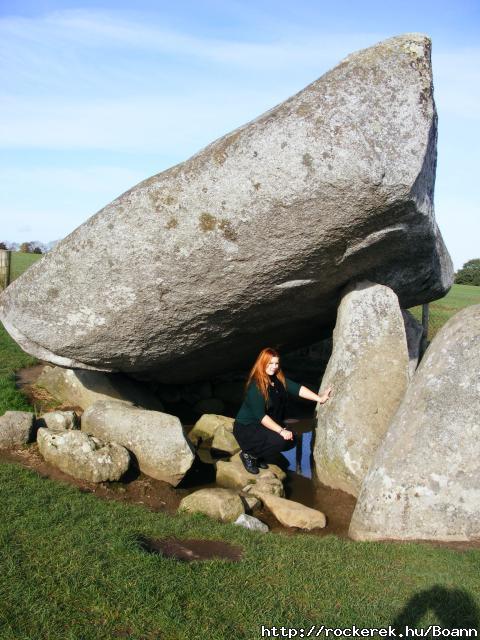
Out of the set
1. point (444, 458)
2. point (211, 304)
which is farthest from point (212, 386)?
point (444, 458)

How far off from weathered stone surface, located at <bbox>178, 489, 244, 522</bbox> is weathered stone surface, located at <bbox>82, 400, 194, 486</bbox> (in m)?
0.94

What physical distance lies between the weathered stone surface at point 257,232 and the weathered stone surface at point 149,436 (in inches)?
28.0

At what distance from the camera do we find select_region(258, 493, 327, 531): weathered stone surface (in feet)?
22.8

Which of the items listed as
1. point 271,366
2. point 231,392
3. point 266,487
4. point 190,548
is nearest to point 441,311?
point 231,392

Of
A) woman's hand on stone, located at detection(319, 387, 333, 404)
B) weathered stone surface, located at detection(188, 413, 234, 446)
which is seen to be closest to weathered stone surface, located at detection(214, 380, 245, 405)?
weathered stone surface, located at detection(188, 413, 234, 446)

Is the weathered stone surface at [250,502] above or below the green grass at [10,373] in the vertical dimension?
below

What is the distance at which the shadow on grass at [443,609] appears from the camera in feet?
15.2

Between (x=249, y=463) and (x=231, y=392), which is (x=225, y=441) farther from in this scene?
(x=231, y=392)

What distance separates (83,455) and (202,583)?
3.18 metres

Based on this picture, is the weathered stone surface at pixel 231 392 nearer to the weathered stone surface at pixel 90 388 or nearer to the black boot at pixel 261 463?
the weathered stone surface at pixel 90 388

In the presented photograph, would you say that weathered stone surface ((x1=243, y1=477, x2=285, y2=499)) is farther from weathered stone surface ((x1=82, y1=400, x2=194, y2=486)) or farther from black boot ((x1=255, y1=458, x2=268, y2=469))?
weathered stone surface ((x1=82, y1=400, x2=194, y2=486))

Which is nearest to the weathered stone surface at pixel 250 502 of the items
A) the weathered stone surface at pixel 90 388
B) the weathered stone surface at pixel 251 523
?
the weathered stone surface at pixel 251 523

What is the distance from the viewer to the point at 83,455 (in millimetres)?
7770

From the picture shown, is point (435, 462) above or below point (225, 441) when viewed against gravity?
above
